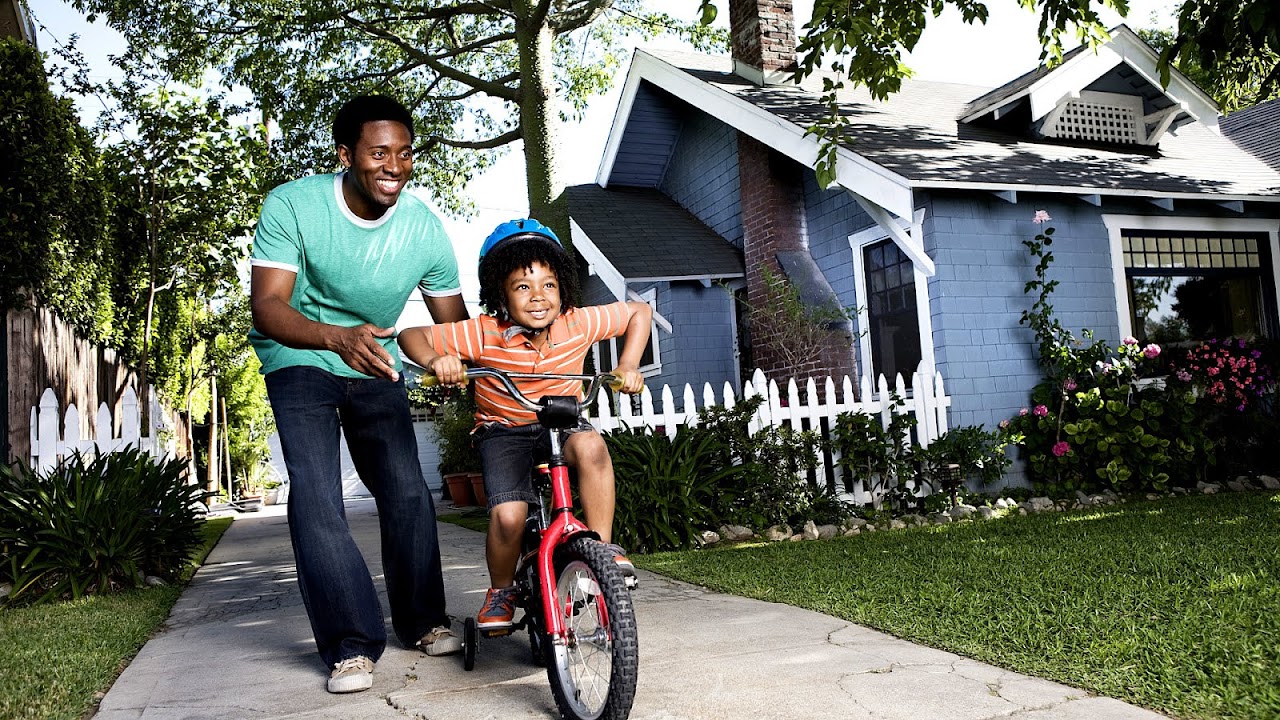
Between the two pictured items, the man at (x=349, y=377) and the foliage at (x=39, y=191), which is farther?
the foliage at (x=39, y=191)

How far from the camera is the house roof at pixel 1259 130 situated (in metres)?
12.3

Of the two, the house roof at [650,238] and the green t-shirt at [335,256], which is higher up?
the house roof at [650,238]

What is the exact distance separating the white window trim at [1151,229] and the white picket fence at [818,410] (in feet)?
7.42

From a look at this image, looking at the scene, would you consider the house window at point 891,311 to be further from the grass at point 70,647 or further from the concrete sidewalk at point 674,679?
the grass at point 70,647

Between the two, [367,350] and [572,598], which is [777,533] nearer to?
[572,598]

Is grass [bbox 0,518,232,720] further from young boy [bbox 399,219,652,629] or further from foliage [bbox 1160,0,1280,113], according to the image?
foliage [bbox 1160,0,1280,113]

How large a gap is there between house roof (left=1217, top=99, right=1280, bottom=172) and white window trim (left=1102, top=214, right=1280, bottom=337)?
1535 millimetres

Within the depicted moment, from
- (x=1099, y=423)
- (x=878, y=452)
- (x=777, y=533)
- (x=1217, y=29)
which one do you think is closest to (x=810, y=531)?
(x=777, y=533)

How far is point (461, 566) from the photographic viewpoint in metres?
6.54

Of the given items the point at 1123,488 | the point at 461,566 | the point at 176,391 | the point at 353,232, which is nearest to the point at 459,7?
the point at 461,566

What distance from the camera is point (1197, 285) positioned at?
1020 centimetres

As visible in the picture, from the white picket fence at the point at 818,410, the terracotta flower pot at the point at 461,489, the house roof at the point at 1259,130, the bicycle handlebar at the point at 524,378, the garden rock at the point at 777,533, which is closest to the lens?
the bicycle handlebar at the point at 524,378

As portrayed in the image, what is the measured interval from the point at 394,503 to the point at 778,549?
3.39m

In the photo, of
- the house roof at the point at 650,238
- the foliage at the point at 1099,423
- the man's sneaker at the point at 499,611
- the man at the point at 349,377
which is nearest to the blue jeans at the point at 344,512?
the man at the point at 349,377
